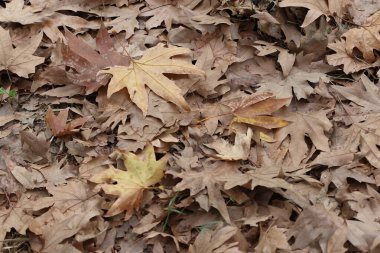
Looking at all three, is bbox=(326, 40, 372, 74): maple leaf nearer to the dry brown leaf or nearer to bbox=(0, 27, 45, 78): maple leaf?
the dry brown leaf

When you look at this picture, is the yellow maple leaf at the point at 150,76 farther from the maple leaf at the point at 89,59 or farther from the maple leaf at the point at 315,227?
the maple leaf at the point at 315,227

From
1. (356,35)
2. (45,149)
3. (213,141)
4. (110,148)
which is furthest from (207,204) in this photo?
(356,35)

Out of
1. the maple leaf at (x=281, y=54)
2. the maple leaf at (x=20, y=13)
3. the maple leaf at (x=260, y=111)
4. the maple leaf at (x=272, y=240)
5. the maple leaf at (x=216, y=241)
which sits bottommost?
the maple leaf at (x=272, y=240)

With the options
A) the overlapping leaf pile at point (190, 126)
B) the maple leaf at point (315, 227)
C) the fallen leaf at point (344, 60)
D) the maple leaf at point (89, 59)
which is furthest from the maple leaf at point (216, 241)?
the fallen leaf at point (344, 60)

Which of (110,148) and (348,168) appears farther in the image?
(110,148)

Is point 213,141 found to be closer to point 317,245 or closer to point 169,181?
point 169,181

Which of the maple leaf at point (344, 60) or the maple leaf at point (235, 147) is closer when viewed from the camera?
the maple leaf at point (235, 147)

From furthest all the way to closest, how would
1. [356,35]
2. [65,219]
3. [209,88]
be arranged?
[356,35]
[209,88]
[65,219]
